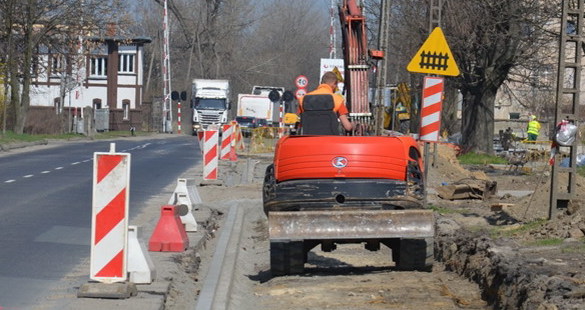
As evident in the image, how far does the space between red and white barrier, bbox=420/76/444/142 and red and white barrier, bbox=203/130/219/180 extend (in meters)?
7.25

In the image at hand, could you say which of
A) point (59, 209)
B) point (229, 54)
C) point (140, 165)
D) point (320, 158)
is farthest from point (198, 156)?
point (229, 54)

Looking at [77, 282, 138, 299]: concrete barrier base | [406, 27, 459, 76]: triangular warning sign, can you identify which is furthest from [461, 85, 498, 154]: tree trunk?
[77, 282, 138, 299]: concrete barrier base

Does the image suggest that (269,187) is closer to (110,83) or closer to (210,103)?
(210,103)

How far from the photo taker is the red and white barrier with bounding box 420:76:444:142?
57.0 ft

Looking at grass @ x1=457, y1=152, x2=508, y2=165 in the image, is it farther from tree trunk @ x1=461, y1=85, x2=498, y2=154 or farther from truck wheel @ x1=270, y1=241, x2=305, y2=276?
truck wheel @ x1=270, y1=241, x2=305, y2=276

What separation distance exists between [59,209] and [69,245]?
449 centimetres

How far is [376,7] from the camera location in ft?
152

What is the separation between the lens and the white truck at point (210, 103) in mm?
69312

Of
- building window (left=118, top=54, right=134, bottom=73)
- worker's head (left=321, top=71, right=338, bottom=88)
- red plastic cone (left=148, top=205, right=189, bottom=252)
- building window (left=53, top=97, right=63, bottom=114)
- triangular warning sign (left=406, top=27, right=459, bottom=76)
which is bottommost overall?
building window (left=53, top=97, right=63, bottom=114)

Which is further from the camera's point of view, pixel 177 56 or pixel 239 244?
pixel 177 56

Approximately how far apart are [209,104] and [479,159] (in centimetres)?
3546

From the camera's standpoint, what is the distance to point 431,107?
1738 centimetres

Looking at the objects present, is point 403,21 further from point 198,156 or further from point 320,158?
point 320,158

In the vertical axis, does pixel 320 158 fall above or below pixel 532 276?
above
